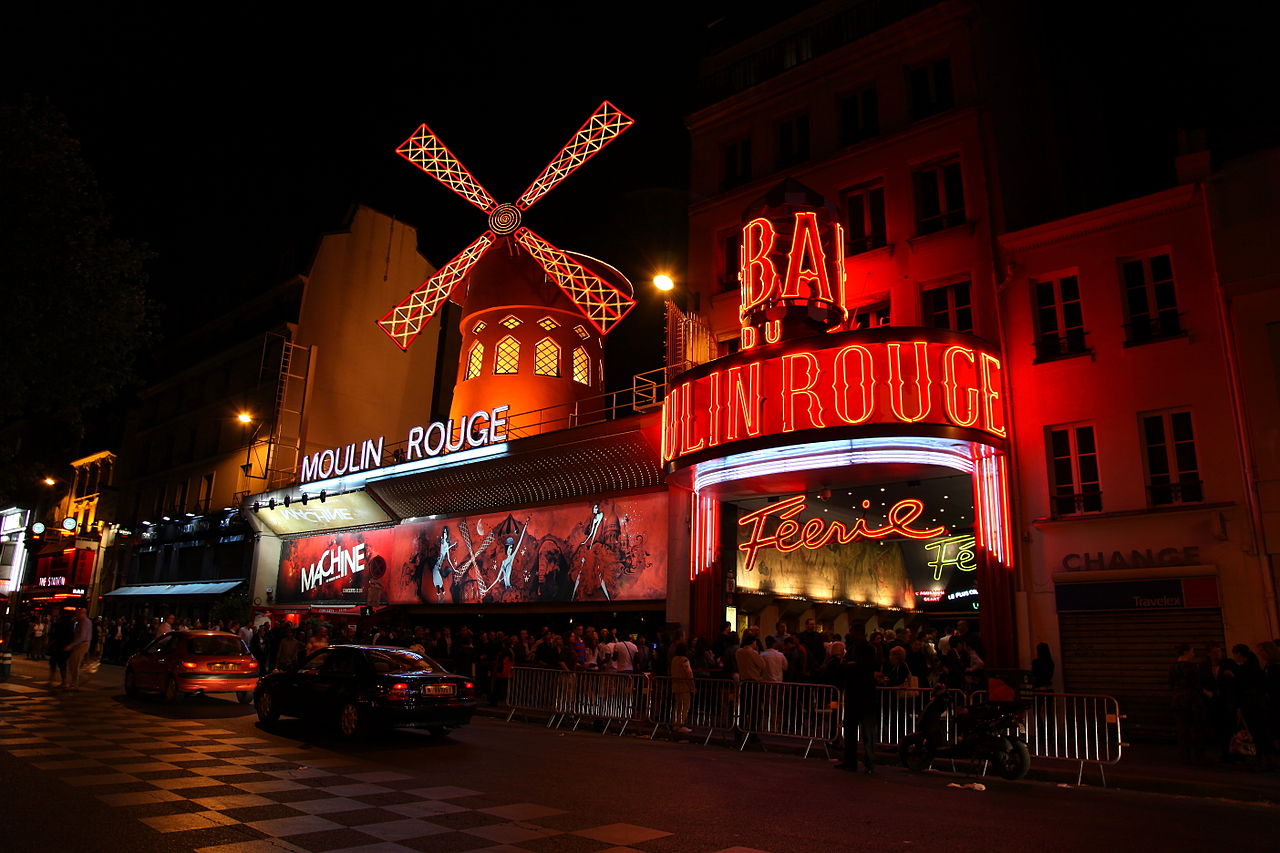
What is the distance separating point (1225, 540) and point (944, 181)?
8.65 m

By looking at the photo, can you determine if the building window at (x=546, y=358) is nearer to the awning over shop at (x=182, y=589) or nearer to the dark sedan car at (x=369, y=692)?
the dark sedan car at (x=369, y=692)

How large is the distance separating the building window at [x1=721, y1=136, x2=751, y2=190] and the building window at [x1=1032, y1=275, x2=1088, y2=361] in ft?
25.6

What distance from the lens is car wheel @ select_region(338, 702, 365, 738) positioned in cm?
1098

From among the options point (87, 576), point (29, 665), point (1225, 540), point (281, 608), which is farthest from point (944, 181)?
point (87, 576)

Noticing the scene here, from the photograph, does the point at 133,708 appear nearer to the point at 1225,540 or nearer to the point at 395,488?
the point at 395,488

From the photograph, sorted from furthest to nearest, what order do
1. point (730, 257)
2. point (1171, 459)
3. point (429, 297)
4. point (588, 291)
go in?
point (429, 297) → point (588, 291) → point (730, 257) → point (1171, 459)

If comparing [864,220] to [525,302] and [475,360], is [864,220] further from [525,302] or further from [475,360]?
[475,360]

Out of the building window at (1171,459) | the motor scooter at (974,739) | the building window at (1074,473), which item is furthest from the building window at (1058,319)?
the motor scooter at (974,739)

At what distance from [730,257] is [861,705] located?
1278cm

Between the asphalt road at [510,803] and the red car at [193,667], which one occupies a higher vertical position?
the red car at [193,667]

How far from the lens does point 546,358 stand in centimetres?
2694

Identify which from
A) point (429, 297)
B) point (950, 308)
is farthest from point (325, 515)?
point (950, 308)

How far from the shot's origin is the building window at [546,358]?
87.7ft

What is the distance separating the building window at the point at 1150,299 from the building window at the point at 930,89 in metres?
5.31
